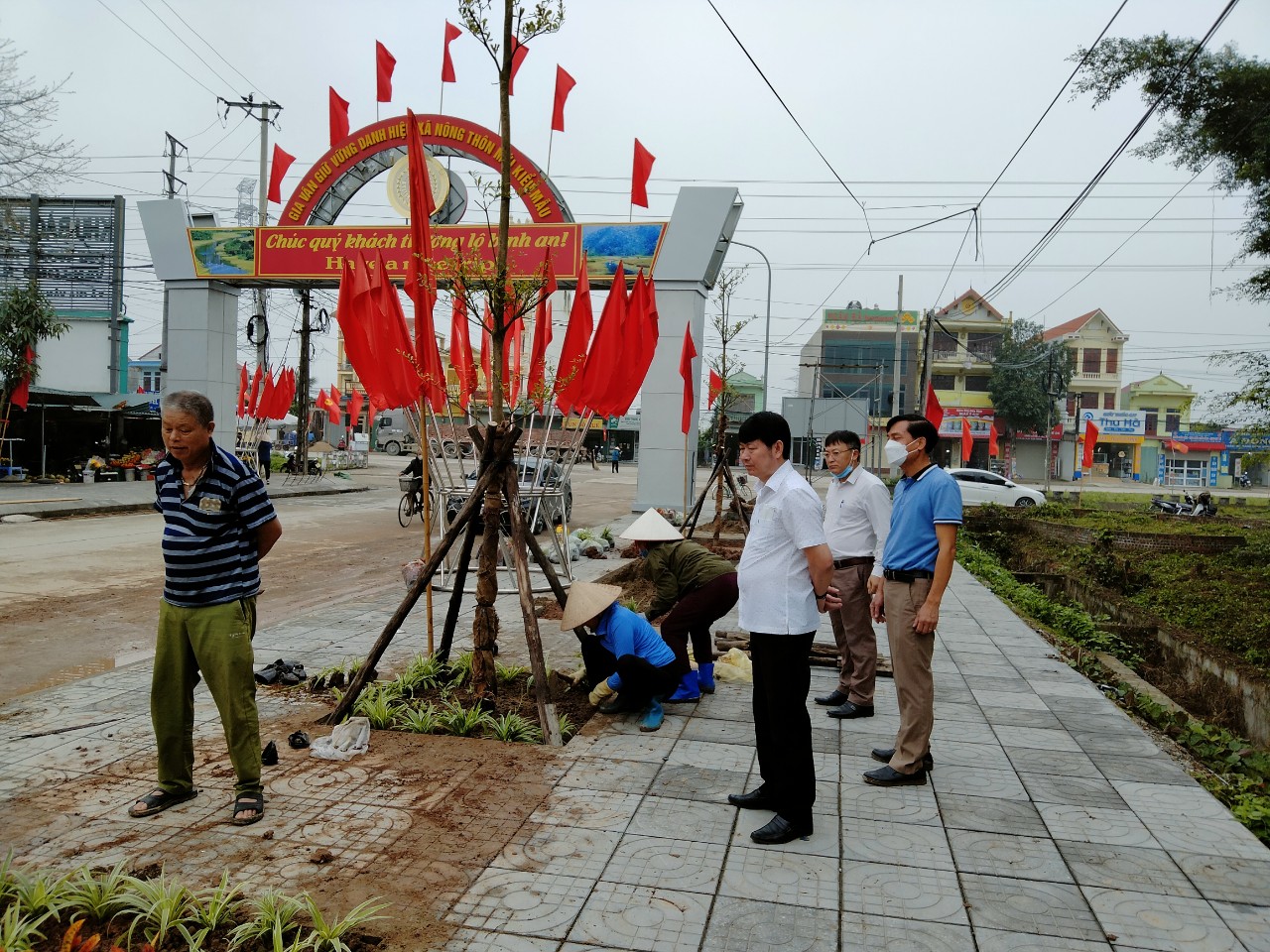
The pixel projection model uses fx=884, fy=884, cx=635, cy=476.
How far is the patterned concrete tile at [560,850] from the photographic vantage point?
3.37 metres

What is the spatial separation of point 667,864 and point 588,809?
60 cm

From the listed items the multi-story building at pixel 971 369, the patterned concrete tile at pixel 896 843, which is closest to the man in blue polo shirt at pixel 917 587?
the patterned concrete tile at pixel 896 843

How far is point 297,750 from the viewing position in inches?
183

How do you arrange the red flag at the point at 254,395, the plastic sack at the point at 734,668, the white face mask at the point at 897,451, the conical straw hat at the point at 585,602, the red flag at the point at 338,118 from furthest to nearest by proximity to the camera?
1. the red flag at the point at 254,395
2. the red flag at the point at 338,118
3. the plastic sack at the point at 734,668
4. the conical straw hat at the point at 585,602
5. the white face mask at the point at 897,451

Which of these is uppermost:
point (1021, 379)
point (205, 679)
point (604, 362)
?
point (1021, 379)

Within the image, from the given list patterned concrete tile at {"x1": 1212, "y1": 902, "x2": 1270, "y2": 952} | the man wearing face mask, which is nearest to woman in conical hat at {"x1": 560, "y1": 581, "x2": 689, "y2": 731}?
the man wearing face mask

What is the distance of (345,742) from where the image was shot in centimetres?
458

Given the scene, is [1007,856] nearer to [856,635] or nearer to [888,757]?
[888,757]

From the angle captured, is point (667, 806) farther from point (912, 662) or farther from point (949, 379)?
point (949, 379)

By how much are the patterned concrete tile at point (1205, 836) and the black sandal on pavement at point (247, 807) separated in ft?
12.5

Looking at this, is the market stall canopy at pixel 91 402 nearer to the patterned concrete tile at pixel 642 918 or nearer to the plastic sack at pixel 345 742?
the plastic sack at pixel 345 742

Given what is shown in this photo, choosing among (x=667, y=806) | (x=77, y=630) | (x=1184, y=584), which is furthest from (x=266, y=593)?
(x=1184, y=584)

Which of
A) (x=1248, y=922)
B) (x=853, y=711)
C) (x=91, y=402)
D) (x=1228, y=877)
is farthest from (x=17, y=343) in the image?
(x=1248, y=922)

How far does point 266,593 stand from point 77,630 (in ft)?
7.45
